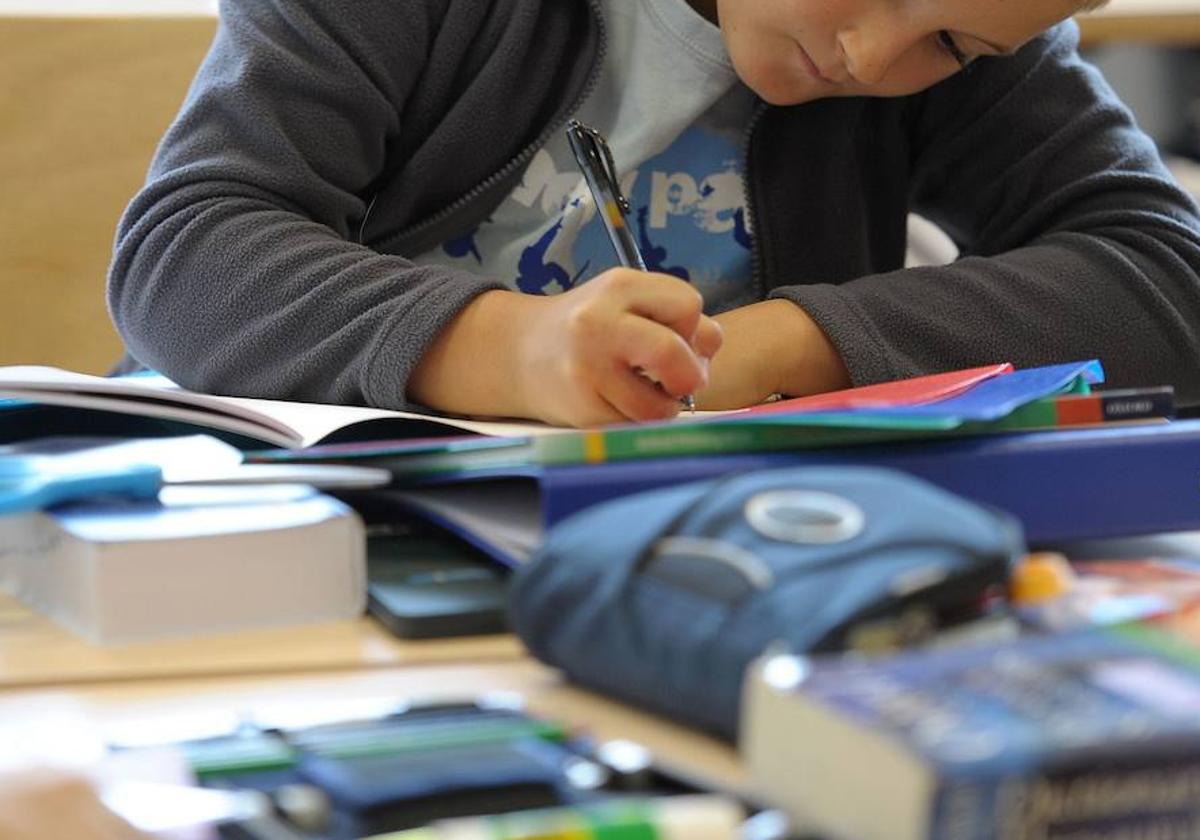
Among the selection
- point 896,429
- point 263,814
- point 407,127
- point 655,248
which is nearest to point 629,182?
point 655,248

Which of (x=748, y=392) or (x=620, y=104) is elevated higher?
(x=620, y=104)

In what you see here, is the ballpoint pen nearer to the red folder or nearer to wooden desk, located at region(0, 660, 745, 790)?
the red folder

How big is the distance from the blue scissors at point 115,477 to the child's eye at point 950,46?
1.81 feet

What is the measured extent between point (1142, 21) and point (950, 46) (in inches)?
52.8

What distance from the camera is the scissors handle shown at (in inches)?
21.8

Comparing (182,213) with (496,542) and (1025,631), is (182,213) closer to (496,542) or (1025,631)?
(496,542)

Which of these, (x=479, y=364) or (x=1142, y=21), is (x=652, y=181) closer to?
(x=479, y=364)

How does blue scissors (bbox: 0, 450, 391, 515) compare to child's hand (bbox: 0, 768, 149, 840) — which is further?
blue scissors (bbox: 0, 450, 391, 515)

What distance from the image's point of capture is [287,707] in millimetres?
455

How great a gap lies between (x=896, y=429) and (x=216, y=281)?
0.46 metres

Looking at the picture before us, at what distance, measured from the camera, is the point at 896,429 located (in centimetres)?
58

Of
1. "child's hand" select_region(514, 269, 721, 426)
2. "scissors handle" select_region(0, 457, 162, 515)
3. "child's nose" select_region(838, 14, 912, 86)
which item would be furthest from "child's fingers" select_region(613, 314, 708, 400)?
"child's nose" select_region(838, 14, 912, 86)

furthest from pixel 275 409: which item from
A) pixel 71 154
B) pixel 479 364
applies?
pixel 71 154

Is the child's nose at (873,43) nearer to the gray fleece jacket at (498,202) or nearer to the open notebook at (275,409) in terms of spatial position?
the gray fleece jacket at (498,202)
